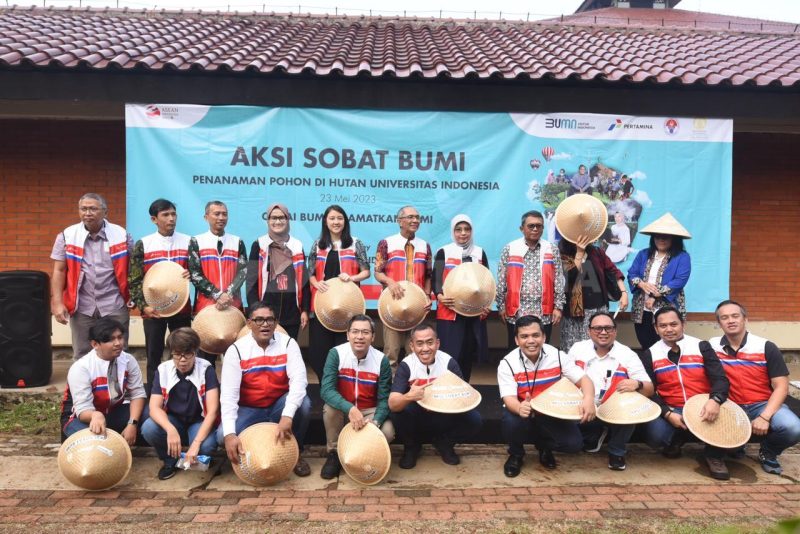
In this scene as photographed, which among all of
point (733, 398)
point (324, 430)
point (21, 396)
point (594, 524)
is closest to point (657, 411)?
point (733, 398)

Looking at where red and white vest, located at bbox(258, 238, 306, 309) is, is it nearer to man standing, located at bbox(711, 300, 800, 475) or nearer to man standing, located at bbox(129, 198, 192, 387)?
man standing, located at bbox(129, 198, 192, 387)

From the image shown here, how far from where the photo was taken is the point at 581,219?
470cm

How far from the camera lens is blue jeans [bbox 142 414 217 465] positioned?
3848 millimetres

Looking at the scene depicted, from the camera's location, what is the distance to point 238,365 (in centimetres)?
394

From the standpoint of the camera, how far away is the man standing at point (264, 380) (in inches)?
153

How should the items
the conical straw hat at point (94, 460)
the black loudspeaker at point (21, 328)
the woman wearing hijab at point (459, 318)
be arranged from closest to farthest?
1. the conical straw hat at point (94, 460)
2. the woman wearing hijab at point (459, 318)
3. the black loudspeaker at point (21, 328)

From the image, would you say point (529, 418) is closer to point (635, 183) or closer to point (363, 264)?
point (363, 264)

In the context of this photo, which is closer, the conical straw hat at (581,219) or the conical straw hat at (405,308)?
the conical straw hat at (405,308)

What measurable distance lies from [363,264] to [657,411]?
91.4 inches

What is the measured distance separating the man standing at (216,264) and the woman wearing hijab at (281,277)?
11 centimetres

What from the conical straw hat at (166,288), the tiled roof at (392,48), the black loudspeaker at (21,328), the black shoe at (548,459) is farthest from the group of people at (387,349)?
the tiled roof at (392,48)

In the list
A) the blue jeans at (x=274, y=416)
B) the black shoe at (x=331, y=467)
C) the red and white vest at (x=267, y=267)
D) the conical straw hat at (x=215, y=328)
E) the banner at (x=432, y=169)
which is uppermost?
the banner at (x=432, y=169)

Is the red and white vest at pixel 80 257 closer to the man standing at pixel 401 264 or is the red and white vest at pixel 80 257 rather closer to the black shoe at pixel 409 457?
the man standing at pixel 401 264

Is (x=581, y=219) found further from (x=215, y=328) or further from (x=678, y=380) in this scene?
(x=215, y=328)
